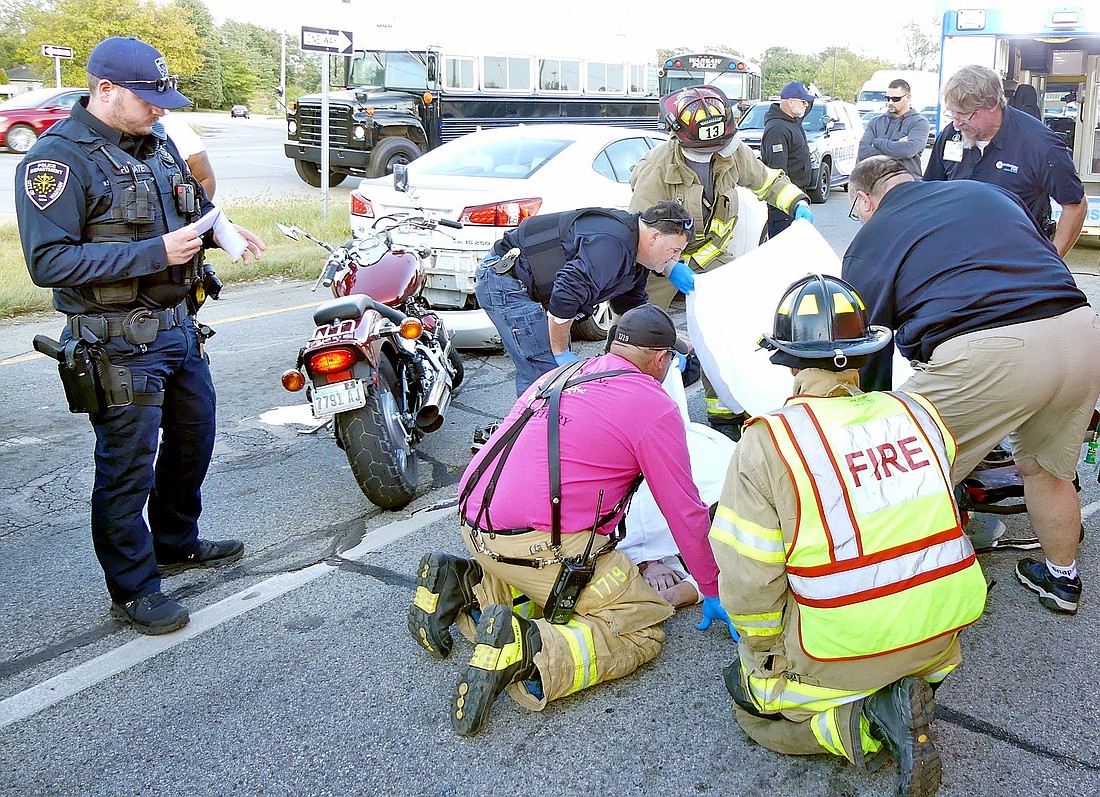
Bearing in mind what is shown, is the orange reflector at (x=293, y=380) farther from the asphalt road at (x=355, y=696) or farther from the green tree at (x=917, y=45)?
the green tree at (x=917, y=45)

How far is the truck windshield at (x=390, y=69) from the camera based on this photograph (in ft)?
56.6

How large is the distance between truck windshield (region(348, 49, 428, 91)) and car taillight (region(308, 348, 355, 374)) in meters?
14.0

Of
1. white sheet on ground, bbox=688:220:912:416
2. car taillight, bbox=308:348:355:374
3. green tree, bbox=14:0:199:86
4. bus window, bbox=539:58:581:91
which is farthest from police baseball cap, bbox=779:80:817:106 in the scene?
green tree, bbox=14:0:199:86

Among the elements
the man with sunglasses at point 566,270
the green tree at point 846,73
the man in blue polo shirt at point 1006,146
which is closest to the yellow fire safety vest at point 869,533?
the man with sunglasses at point 566,270

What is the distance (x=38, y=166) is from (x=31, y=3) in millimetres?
49221

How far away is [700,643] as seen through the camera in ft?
10.9

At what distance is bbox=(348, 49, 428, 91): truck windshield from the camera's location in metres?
17.2

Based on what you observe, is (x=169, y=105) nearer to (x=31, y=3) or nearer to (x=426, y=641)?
(x=426, y=641)

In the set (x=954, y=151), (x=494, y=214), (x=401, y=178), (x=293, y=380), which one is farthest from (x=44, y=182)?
(x=954, y=151)

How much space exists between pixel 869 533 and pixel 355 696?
1624mm

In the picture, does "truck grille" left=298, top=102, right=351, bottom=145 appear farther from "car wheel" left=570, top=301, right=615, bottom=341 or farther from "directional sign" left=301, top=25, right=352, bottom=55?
"car wheel" left=570, top=301, right=615, bottom=341

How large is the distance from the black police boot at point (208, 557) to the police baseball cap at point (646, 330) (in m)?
1.87

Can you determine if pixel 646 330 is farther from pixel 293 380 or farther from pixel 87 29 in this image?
pixel 87 29

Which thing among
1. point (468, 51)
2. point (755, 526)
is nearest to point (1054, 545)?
point (755, 526)
